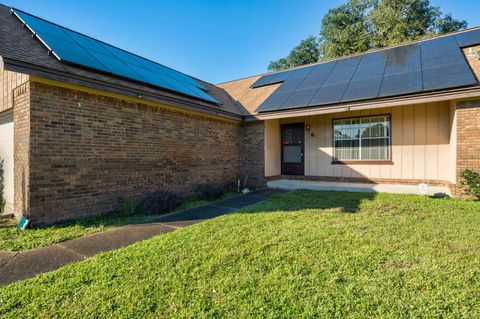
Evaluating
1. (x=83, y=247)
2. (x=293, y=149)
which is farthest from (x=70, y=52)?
(x=293, y=149)

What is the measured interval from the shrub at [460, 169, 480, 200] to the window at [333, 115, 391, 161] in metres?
2.21

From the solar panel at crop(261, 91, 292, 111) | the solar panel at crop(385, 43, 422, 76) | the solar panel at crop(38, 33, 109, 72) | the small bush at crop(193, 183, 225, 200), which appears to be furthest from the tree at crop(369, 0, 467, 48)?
the solar panel at crop(38, 33, 109, 72)

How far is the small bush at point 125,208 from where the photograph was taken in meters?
5.88

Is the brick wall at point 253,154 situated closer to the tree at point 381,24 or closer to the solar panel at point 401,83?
the solar panel at point 401,83

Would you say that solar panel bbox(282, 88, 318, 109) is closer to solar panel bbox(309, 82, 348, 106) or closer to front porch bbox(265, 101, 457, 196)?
solar panel bbox(309, 82, 348, 106)

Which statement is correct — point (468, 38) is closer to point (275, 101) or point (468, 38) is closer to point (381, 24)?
point (275, 101)

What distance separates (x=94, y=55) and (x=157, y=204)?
4.23 m

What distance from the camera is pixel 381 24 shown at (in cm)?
2145

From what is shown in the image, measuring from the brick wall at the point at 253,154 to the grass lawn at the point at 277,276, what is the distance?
5.11 m

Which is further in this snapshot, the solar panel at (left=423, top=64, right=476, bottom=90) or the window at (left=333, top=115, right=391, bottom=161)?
the window at (left=333, top=115, right=391, bottom=161)

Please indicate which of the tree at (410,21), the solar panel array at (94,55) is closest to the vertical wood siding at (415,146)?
the solar panel array at (94,55)

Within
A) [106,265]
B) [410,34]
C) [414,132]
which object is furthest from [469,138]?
[410,34]

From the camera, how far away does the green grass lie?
3.92m

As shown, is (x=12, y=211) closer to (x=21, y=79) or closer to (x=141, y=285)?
(x=21, y=79)
